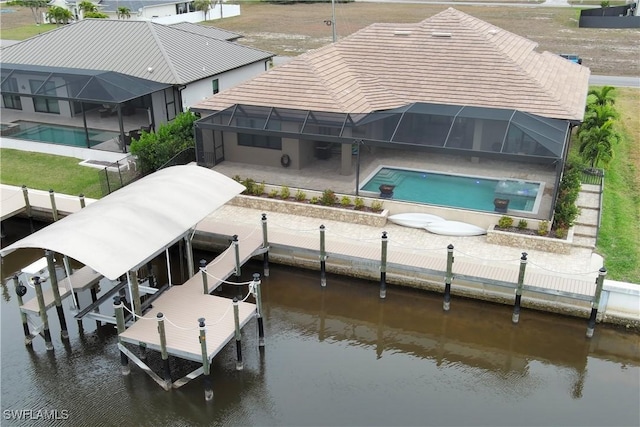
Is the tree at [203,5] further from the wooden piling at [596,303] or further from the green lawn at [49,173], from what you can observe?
the wooden piling at [596,303]

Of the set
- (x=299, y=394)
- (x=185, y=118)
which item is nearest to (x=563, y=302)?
(x=299, y=394)

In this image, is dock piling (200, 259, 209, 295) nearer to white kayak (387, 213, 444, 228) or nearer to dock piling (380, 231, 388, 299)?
dock piling (380, 231, 388, 299)

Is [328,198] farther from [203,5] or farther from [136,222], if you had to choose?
[203,5]

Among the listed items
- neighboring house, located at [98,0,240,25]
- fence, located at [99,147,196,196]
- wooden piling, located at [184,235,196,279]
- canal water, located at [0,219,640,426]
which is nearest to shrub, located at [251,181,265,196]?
fence, located at [99,147,196,196]

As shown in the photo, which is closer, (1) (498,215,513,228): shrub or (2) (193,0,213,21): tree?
(1) (498,215,513,228): shrub

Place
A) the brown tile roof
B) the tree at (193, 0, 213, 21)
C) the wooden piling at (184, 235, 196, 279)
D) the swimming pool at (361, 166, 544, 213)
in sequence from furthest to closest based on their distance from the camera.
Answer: the tree at (193, 0, 213, 21) < the brown tile roof < the swimming pool at (361, 166, 544, 213) < the wooden piling at (184, 235, 196, 279)

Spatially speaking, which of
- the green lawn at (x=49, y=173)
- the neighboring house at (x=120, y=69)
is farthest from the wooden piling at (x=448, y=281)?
the neighboring house at (x=120, y=69)

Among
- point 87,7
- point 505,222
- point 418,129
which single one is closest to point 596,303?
point 505,222
